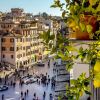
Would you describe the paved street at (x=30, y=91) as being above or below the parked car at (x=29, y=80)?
below

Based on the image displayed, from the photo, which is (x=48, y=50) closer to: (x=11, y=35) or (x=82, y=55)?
(x=82, y=55)

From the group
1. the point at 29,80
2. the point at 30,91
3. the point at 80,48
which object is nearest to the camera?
the point at 80,48

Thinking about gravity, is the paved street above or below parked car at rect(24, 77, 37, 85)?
below

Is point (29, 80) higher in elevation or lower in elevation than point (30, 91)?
higher

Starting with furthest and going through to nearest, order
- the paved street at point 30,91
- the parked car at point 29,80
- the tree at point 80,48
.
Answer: the parked car at point 29,80
the paved street at point 30,91
the tree at point 80,48

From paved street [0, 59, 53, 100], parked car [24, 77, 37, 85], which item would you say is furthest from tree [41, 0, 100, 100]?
parked car [24, 77, 37, 85]

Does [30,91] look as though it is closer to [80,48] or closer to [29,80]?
[29,80]

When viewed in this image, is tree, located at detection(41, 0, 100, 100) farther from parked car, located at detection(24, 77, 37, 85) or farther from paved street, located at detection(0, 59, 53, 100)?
parked car, located at detection(24, 77, 37, 85)

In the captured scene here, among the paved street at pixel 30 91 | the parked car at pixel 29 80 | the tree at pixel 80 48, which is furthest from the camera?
the parked car at pixel 29 80

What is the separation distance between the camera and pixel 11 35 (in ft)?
98.9

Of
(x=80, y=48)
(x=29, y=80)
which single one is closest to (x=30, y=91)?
(x=29, y=80)

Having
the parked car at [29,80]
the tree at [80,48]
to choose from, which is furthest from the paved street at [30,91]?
the tree at [80,48]

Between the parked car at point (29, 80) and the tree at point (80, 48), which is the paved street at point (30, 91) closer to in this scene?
the parked car at point (29, 80)

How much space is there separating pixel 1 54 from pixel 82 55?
30423mm
